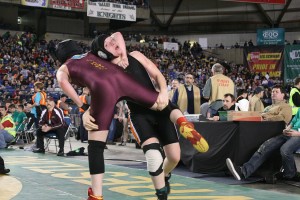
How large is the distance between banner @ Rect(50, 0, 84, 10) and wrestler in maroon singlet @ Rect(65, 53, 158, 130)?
25.7 metres

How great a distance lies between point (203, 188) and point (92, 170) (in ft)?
8.65

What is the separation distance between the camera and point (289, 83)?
31.6m

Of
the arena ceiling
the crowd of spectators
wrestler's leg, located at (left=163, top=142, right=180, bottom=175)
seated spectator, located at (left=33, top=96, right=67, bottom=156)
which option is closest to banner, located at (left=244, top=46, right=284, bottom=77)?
the crowd of spectators

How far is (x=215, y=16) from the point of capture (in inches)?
1730

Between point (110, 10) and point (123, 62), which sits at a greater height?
point (110, 10)

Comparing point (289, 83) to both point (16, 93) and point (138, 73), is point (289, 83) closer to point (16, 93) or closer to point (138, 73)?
point (16, 93)

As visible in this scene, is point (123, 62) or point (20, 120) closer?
point (123, 62)

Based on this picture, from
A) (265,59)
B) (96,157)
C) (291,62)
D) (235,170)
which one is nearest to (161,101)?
(96,157)

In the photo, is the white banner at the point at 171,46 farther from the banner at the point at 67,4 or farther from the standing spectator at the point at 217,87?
the standing spectator at the point at 217,87

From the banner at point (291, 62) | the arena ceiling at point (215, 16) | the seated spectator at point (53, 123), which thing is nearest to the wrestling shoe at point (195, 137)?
the seated spectator at point (53, 123)

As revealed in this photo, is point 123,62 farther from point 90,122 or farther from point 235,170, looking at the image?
point 235,170

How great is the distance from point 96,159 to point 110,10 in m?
26.7

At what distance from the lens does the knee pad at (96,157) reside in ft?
14.8

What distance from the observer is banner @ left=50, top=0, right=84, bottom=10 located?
1173 inches
